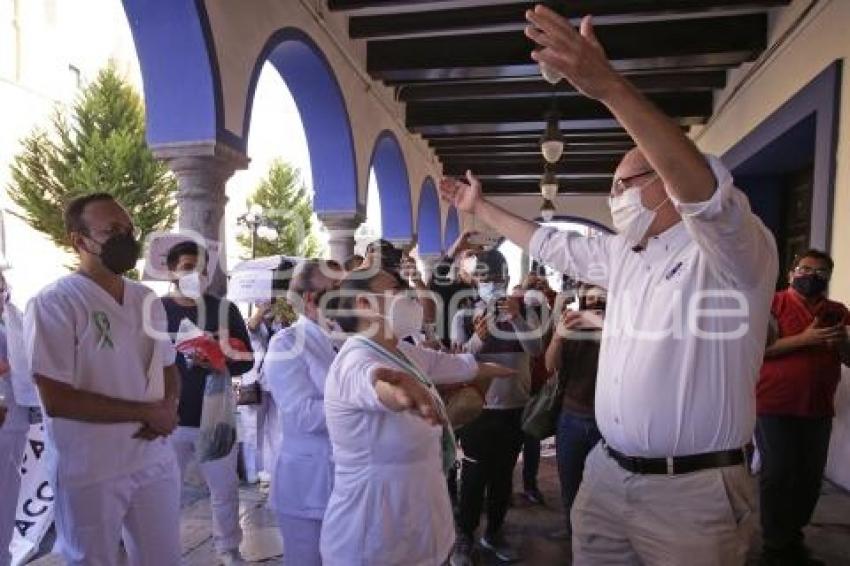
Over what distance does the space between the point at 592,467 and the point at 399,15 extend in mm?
5783

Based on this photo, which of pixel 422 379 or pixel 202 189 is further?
pixel 202 189

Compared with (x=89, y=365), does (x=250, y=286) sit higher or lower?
higher

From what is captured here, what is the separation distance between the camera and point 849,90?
4.34 meters

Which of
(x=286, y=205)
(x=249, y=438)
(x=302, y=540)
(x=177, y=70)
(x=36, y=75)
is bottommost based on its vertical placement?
(x=249, y=438)

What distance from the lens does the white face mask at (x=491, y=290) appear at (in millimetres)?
4060

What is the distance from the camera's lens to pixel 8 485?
9.16 ft

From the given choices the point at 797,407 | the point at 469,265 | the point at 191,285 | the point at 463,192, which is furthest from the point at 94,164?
the point at 797,407

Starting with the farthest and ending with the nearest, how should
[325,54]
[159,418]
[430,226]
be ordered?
1. [430,226]
2. [325,54]
3. [159,418]

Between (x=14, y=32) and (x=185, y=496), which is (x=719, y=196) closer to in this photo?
(x=185, y=496)

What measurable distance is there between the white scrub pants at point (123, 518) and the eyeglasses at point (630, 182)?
1.90 meters

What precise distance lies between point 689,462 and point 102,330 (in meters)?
1.96

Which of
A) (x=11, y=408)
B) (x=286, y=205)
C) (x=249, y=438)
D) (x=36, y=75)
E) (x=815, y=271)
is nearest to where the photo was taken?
(x=11, y=408)

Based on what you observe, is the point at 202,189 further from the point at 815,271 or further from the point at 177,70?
the point at 815,271

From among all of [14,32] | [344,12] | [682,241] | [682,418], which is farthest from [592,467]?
[14,32]
